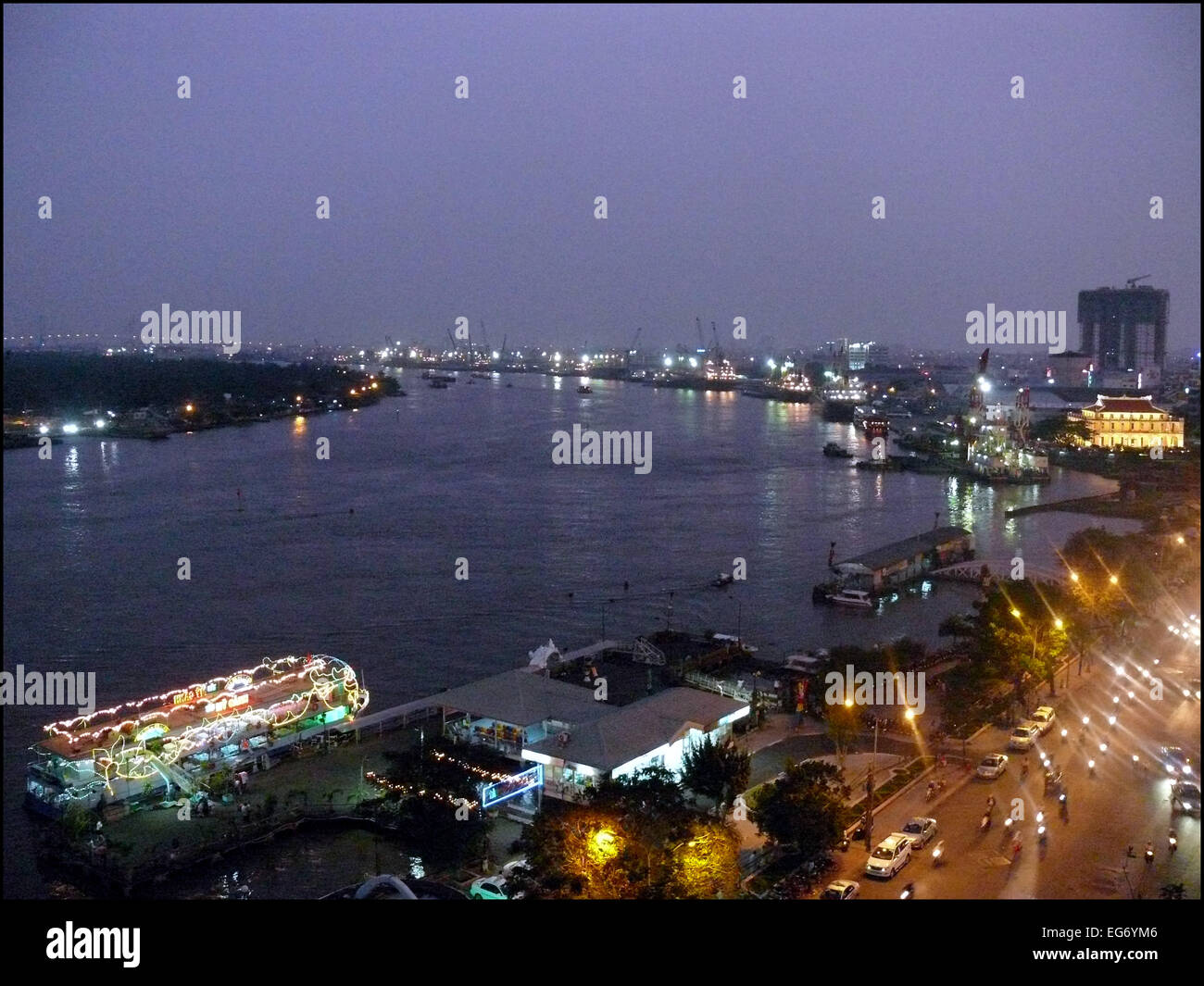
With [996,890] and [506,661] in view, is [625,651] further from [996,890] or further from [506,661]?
[996,890]

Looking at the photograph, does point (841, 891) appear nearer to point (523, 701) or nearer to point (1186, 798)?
point (1186, 798)

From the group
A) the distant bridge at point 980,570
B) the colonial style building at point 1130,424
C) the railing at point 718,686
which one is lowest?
the railing at point 718,686

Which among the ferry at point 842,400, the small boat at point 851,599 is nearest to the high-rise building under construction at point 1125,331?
the ferry at point 842,400

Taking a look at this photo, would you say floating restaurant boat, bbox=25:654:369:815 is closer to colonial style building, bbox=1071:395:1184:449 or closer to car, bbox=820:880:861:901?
car, bbox=820:880:861:901

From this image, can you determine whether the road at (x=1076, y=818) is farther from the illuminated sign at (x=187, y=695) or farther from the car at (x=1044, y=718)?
the illuminated sign at (x=187, y=695)

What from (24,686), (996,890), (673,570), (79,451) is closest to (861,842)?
(996,890)
